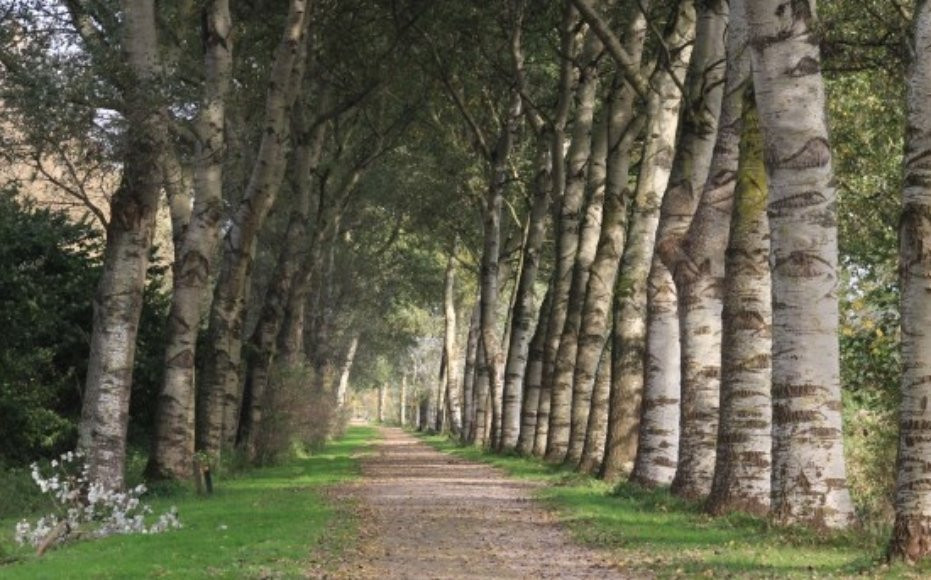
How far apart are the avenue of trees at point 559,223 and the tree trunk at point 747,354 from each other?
0.12ft

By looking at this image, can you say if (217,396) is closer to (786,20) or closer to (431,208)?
(786,20)

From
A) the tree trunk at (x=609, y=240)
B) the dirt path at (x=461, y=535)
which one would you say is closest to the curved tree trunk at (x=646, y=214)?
the tree trunk at (x=609, y=240)

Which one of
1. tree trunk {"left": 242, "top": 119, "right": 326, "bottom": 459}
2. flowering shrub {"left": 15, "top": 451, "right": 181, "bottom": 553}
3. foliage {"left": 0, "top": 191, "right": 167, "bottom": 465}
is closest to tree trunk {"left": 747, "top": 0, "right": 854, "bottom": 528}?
flowering shrub {"left": 15, "top": 451, "right": 181, "bottom": 553}

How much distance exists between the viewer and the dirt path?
466 inches

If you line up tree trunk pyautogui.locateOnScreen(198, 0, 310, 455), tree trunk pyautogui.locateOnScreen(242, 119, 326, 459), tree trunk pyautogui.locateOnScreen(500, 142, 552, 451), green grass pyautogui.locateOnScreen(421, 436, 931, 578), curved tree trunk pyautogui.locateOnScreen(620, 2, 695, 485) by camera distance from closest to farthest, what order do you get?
green grass pyautogui.locateOnScreen(421, 436, 931, 578) < curved tree trunk pyautogui.locateOnScreen(620, 2, 695, 485) < tree trunk pyautogui.locateOnScreen(198, 0, 310, 455) < tree trunk pyautogui.locateOnScreen(242, 119, 326, 459) < tree trunk pyautogui.locateOnScreen(500, 142, 552, 451)

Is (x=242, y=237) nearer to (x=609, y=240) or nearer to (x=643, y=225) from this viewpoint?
(x=609, y=240)

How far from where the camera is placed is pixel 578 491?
21.2m

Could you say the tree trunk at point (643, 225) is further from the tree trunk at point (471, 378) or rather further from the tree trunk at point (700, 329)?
the tree trunk at point (471, 378)

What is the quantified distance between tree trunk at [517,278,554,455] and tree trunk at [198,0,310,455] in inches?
409

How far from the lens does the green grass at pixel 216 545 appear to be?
1116cm

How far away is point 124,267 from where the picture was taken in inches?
731

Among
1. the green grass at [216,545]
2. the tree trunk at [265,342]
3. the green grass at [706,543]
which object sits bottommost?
the green grass at [216,545]

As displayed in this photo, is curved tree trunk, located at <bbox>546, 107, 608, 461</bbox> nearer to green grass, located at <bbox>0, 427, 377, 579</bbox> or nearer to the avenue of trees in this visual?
the avenue of trees

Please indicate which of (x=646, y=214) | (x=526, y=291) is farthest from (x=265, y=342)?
(x=646, y=214)
